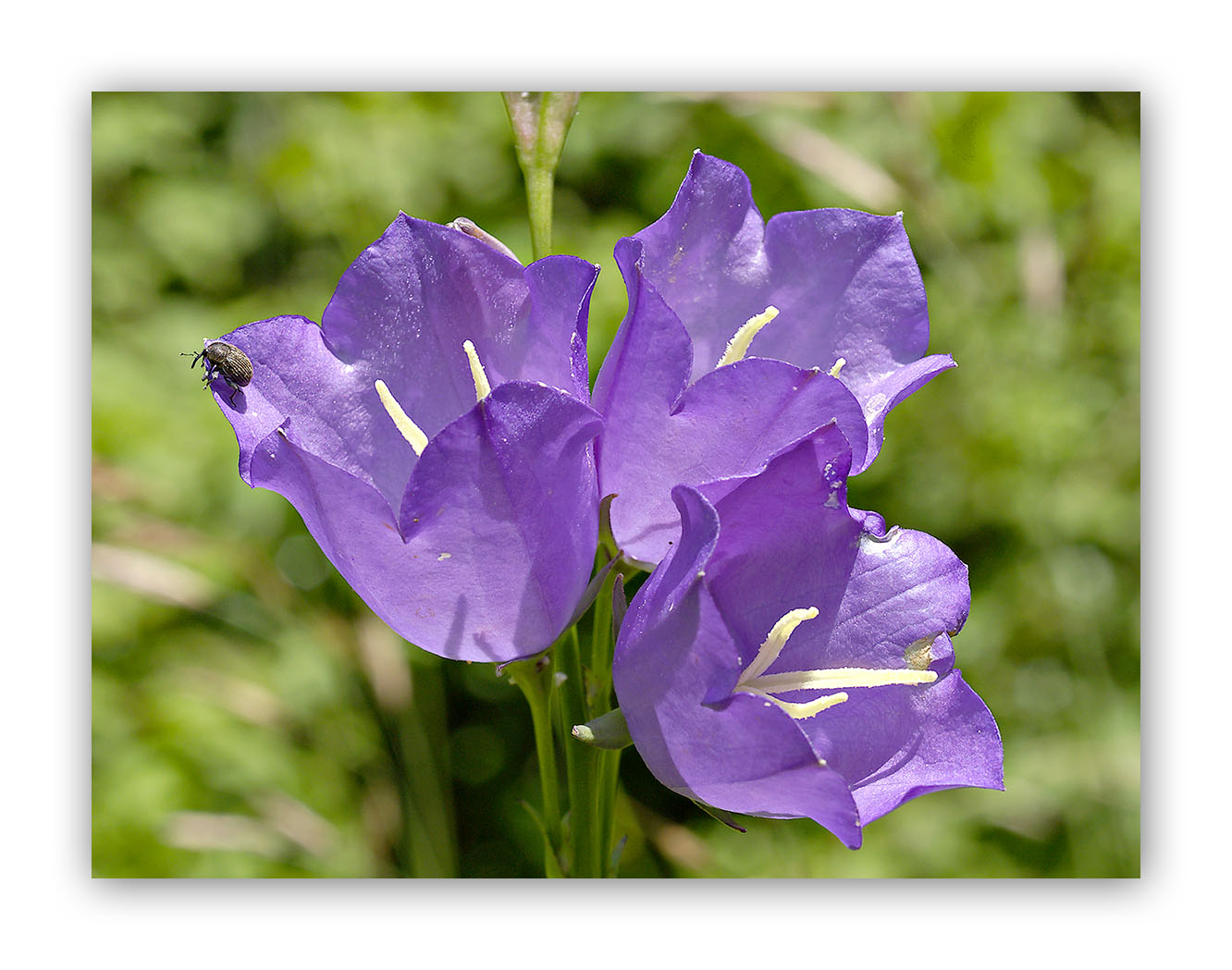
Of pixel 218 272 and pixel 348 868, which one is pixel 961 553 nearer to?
pixel 348 868

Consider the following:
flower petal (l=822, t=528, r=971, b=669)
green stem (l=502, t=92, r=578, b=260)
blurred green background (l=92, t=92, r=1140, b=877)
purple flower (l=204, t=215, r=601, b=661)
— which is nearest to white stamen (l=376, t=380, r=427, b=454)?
purple flower (l=204, t=215, r=601, b=661)

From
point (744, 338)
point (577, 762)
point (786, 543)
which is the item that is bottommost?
point (577, 762)

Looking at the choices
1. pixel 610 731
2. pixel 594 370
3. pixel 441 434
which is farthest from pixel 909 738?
pixel 594 370

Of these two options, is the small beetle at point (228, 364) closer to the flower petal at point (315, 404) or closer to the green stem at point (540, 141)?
the flower petal at point (315, 404)

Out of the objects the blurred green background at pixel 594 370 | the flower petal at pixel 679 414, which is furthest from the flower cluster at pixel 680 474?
the blurred green background at pixel 594 370

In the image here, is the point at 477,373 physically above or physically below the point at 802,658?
above

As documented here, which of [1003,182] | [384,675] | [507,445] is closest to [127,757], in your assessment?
[384,675]

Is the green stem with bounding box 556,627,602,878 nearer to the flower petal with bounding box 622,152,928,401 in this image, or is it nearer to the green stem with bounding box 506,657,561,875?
the green stem with bounding box 506,657,561,875

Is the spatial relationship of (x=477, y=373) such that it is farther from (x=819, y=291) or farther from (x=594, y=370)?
(x=594, y=370)
